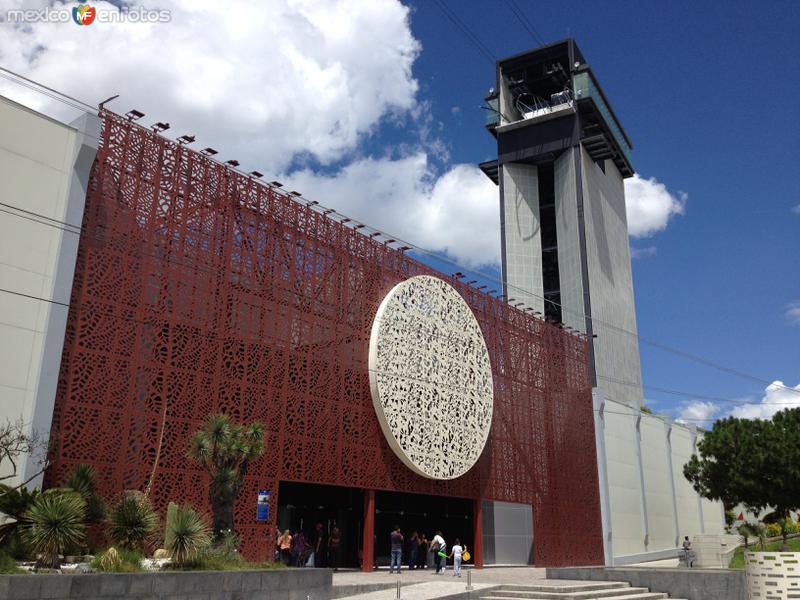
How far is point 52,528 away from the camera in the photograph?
10.7 meters

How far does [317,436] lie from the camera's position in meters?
19.0

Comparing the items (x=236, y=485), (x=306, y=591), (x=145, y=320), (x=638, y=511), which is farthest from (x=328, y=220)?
(x=638, y=511)

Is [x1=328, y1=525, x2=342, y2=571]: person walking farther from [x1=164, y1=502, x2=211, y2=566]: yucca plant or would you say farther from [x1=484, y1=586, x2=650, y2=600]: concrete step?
[x1=164, y1=502, x2=211, y2=566]: yucca plant

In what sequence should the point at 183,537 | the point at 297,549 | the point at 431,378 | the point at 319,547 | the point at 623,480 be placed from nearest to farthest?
the point at 183,537, the point at 297,549, the point at 319,547, the point at 431,378, the point at 623,480

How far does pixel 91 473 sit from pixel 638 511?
84.4 ft

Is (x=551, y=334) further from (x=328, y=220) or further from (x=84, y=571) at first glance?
(x=84, y=571)

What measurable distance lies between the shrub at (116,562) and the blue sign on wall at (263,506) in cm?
550

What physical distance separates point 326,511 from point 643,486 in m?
16.6

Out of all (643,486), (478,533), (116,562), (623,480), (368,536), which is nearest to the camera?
(116,562)

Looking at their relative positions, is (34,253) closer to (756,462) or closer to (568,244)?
(756,462)

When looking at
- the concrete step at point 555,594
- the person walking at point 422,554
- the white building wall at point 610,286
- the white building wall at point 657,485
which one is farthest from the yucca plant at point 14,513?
the white building wall at point 610,286

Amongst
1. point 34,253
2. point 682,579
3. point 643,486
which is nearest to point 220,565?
point 34,253

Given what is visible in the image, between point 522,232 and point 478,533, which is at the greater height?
point 522,232

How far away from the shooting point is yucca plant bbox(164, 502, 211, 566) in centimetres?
1191
